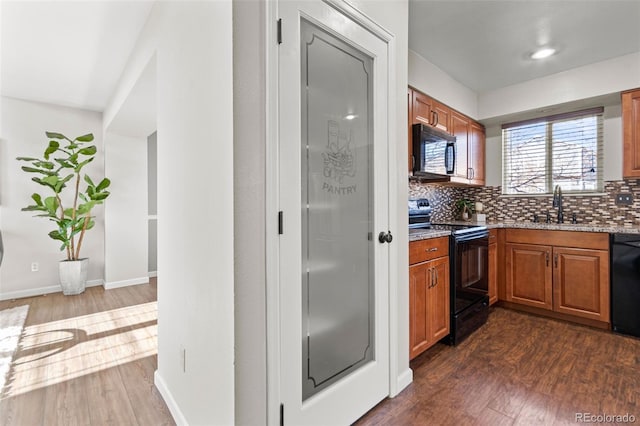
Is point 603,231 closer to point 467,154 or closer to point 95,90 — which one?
point 467,154

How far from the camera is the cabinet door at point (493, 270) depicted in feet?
10.7

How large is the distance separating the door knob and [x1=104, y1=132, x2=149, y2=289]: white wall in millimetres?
4165

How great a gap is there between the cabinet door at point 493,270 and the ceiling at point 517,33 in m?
1.71

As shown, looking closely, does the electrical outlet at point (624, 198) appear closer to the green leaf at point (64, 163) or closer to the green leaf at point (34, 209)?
the green leaf at point (64, 163)

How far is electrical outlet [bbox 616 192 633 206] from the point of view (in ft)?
10.4

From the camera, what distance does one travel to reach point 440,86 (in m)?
3.17

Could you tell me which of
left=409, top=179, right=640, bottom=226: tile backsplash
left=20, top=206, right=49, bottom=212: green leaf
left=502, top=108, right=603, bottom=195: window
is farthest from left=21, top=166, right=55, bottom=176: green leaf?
left=502, top=108, right=603, bottom=195: window

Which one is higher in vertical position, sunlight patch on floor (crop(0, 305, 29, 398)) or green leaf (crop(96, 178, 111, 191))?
green leaf (crop(96, 178, 111, 191))

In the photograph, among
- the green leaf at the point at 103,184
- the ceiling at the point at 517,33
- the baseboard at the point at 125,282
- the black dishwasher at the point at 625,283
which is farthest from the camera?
the baseboard at the point at 125,282

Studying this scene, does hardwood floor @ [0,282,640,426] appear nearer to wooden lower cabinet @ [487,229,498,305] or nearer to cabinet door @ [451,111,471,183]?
wooden lower cabinet @ [487,229,498,305]

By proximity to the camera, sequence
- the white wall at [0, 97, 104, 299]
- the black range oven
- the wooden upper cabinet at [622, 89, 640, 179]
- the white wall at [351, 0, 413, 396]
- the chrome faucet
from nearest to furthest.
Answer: the white wall at [351, 0, 413, 396]
the black range oven
the wooden upper cabinet at [622, 89, 640, 179]
the chrome faucet
the white wall at [0, 97, 104, 299]

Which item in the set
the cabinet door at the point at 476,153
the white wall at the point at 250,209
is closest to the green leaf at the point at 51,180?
the white wall at the point at 250,209

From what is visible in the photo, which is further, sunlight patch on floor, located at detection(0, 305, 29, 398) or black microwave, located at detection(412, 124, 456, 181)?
black microwave, located at detection(412, 124, 456, 181)

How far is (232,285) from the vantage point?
1.16m
